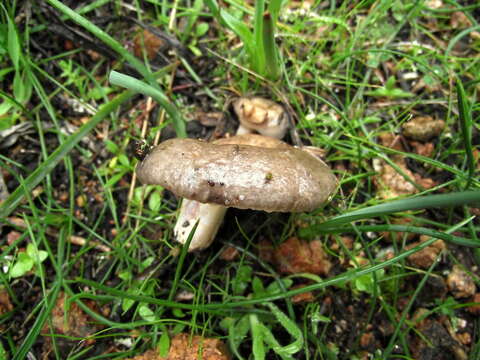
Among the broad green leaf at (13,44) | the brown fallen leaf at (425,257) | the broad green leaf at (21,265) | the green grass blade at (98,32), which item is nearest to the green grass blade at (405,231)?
Result: the brown fallen leaf at (425,257)

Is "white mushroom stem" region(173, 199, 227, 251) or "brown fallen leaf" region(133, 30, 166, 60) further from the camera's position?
"brown fallen leaf" region(133, 30, 166, 60)

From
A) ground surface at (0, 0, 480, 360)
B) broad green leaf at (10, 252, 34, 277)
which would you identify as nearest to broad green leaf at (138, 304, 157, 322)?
ground surface at (0, 0, 480, 360)

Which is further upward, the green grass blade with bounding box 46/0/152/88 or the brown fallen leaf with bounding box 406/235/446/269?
the green grass blade with bounding box 46/0/152/88

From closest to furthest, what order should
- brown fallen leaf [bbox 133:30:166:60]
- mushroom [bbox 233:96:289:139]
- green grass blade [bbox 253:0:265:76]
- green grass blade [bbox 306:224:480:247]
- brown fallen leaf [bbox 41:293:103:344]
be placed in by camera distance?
green grass blade [bbox 306:224:480:247] < green grass blade [bbox 253:0:265:76] < brown fallen leaf [bbox 41:293:103:344] < mushroom [bbox 233:96:289:139] < brown fallen leaf [bbox 133:30:166:60]

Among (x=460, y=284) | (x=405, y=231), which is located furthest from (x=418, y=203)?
(x=460, y=284)

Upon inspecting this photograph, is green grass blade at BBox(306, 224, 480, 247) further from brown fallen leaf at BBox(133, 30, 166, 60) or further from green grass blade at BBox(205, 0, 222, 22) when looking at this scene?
brown fallen leaf at BBox(133, 30, 166, 60)

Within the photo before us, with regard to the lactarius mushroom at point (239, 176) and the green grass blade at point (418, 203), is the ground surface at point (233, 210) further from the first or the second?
the lactarius mushroom at point (239, 176)

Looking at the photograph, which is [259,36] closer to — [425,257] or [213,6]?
[213,6]
